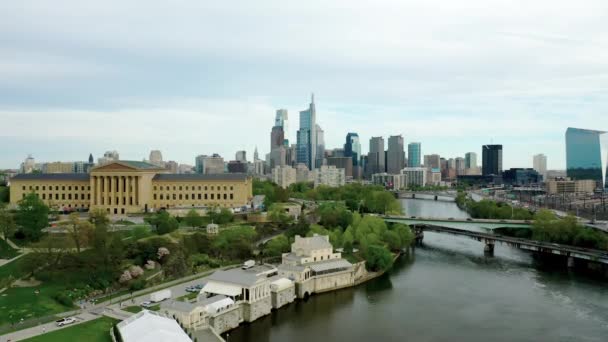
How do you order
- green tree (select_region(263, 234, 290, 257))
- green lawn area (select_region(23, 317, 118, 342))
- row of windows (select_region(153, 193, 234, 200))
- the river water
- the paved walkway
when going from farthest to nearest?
row of windows (select_region(153, 193, 234, 200))
green tree (select_region(263, 234, 290, 257))
the river water
the paved walkway
green lawn area (select_region(23, 317, 118, 342))

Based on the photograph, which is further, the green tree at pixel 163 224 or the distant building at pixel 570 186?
the distant building at pixel 570 186

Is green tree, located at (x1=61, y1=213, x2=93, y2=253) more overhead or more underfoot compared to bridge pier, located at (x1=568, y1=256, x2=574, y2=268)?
→ more overhead

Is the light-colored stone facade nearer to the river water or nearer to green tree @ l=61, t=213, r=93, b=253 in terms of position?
green tree @ l=61, t=213, r=93, b=253

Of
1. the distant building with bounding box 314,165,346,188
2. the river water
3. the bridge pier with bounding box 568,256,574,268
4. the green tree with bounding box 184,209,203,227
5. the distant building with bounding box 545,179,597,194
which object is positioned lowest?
the river water

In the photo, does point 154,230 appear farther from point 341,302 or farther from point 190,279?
point 341,302

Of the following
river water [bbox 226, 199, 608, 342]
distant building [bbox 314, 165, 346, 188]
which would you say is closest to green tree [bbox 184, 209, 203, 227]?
river water [bbox 226, 199, 608, 342]

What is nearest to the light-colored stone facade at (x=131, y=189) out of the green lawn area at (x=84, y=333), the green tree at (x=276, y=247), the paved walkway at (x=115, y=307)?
the green tree at (x=276, y=247)

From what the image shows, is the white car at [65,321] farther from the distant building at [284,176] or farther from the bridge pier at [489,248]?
the distant building at [284,176]

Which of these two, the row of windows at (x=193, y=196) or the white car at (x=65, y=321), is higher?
the row of windows at (x=193, y=196)
